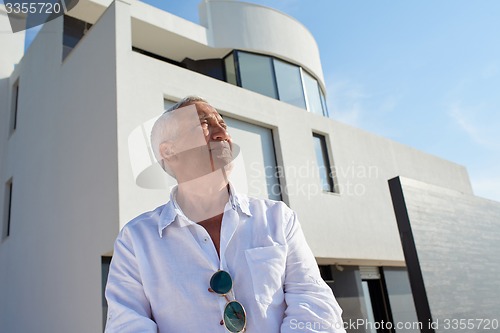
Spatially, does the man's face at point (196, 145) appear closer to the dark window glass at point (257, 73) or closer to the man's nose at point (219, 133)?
the man's nose at point (219, 133)

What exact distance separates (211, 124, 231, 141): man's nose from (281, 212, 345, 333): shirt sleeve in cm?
45

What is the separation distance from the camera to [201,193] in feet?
5.73

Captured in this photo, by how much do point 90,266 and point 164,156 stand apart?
491 centimetres

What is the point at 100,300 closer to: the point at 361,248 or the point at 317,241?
the point at 317,241

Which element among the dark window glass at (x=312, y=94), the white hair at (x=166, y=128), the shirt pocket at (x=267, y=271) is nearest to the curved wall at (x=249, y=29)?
the dark window glass at (x=312, y=94)

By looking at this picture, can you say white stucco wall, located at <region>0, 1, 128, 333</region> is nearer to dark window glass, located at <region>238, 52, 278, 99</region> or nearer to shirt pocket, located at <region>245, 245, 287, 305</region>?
dark window glass, located at <region>238, 52, 278, 99</region>

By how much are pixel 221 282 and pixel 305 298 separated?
0.98 feet

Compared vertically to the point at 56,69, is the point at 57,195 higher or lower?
lower

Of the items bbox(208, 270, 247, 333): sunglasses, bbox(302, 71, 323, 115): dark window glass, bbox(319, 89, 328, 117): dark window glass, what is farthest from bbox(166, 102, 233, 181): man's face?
bbox(319, 89, 328, 117): dark window glass

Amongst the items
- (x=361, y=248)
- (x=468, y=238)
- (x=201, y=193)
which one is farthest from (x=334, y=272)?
(x=201, y=193)

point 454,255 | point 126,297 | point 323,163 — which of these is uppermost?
point 323,163

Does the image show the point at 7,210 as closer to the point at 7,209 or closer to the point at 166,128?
the point at 7,209

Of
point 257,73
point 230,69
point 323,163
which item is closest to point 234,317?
point 323,163

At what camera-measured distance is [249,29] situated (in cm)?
1038
